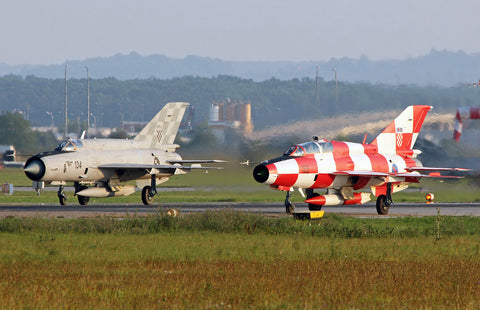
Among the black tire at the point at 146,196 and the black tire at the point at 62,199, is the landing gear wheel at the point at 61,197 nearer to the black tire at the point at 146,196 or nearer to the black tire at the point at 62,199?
the black tire at the point at 62,199

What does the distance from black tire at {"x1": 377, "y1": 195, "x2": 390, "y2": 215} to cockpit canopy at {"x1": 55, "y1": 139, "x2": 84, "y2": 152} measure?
14.0 m

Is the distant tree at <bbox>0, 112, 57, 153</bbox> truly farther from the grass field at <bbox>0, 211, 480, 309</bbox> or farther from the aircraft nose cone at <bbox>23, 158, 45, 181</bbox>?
the grass field at <bbox>0, 211, 480, 309</bbox>

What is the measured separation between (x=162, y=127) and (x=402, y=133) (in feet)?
44.6

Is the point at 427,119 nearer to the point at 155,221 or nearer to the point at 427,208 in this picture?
the point at 427,208

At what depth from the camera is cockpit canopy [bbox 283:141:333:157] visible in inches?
1158

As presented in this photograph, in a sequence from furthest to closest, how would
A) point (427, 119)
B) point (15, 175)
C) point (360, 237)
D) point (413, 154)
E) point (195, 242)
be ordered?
point (15, 175)
point (427, 119)
point (413, 154)
point (360, 237)
point (195, 242)

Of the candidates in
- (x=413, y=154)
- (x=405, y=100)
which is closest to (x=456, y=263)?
(x=413, y=154)

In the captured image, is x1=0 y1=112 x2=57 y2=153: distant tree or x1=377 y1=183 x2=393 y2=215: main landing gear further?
x1=0 y1=112 x2=57 y2=153: distant tree

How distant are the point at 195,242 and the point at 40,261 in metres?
4.67

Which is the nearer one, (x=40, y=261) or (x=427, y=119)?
(x=40, y=261)

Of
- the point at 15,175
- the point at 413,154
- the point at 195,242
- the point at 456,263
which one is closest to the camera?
the point at 456,263

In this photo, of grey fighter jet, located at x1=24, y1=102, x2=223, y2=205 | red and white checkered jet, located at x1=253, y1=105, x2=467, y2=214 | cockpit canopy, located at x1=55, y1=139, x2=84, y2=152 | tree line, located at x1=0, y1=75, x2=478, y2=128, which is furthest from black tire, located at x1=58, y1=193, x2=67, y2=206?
red and white checkered jet, located at x1=253, y1=105, x2=467, y2=214

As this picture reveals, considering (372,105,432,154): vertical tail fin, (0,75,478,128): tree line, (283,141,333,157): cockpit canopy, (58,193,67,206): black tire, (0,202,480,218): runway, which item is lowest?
(0,202,480,218): runway

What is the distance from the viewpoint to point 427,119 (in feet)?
119
